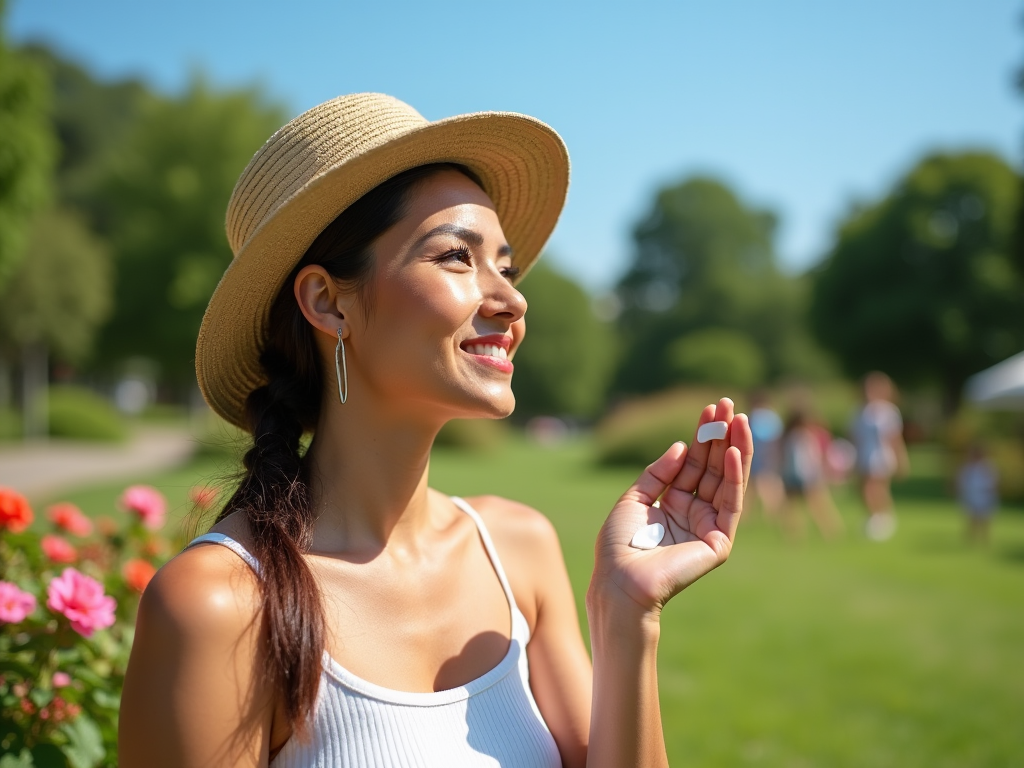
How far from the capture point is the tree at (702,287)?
61.7 meters

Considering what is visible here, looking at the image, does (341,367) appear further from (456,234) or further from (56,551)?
(56,551)

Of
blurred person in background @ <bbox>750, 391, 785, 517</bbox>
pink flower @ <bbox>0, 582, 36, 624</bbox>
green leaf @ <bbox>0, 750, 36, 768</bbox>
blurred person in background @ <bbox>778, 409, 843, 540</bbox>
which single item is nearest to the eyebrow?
pink flower @ <bbox>0, 582, 36, 624</bbox>

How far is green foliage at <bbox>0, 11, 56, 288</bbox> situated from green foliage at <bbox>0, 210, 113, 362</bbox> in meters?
18.6

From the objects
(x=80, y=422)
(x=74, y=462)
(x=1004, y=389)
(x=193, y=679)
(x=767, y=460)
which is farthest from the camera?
(x=80, y=422)

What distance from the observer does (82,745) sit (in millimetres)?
2309

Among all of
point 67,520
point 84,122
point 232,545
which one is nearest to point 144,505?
point 67,520

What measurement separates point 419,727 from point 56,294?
35152mm

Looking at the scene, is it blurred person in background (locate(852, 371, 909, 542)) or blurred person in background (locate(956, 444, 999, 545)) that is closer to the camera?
blurred person in background (locate(956, 444, 999, 545))

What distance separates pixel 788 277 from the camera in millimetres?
66875

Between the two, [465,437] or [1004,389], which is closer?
[1004,389]

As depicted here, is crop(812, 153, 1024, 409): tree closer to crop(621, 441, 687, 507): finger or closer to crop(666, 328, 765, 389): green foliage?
crop(666, 328, 765, 389): green foliage

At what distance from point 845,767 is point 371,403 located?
13.2 ft

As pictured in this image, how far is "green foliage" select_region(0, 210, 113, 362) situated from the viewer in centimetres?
3142

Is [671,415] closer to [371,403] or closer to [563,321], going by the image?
[371,403]
